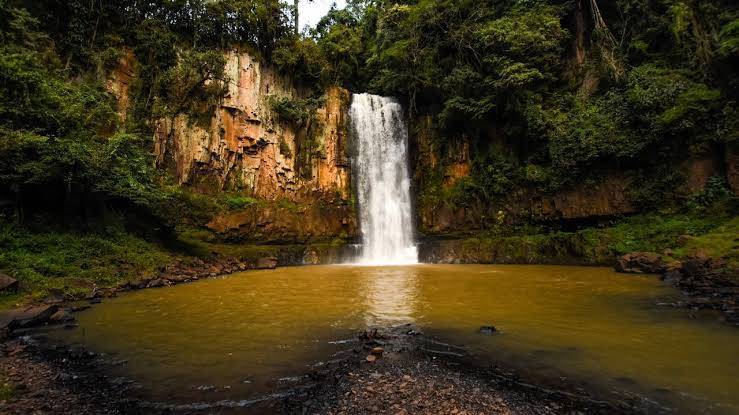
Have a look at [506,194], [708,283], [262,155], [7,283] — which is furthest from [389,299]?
[262,155]

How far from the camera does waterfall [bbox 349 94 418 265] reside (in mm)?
21016

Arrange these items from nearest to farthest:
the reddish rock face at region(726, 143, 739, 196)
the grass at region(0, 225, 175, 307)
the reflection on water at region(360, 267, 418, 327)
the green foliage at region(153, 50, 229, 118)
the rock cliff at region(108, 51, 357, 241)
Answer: the reflection on water at region(360, 267, 418, 327) < the grass at region(0, 225, 175, 307) < the reddish rock face at region(726, 143, 739, 196) < the rock cliff at region(108, 51, 357, 241) < the green foliage at region(153, 50, 229, 118)

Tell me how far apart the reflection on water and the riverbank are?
177cm

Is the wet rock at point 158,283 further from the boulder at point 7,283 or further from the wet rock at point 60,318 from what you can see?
the wet rock at point 60,318

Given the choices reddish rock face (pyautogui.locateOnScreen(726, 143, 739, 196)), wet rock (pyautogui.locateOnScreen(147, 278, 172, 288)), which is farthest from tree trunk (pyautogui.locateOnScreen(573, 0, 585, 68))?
wet rock (pyautogui.locateOnScreen(147, 278, 172, 288))

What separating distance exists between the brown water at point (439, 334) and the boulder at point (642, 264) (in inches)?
113

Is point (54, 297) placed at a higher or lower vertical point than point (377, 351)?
→ higher

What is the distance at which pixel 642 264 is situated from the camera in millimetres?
11898

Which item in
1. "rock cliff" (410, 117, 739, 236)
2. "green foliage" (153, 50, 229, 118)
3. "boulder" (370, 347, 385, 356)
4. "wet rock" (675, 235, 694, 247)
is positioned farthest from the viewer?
"green foliage" (153, 50, 229, 118)

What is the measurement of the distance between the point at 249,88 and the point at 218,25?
400 centimetres

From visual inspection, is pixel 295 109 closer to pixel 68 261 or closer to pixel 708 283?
pixel 68 261

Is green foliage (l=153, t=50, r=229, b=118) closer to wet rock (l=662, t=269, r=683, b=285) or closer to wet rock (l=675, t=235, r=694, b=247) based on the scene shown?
wet rock (l=662, t=269, r=683, b=285)

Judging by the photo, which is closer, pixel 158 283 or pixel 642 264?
pixel 158 283

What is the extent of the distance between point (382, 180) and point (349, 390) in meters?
19.4
